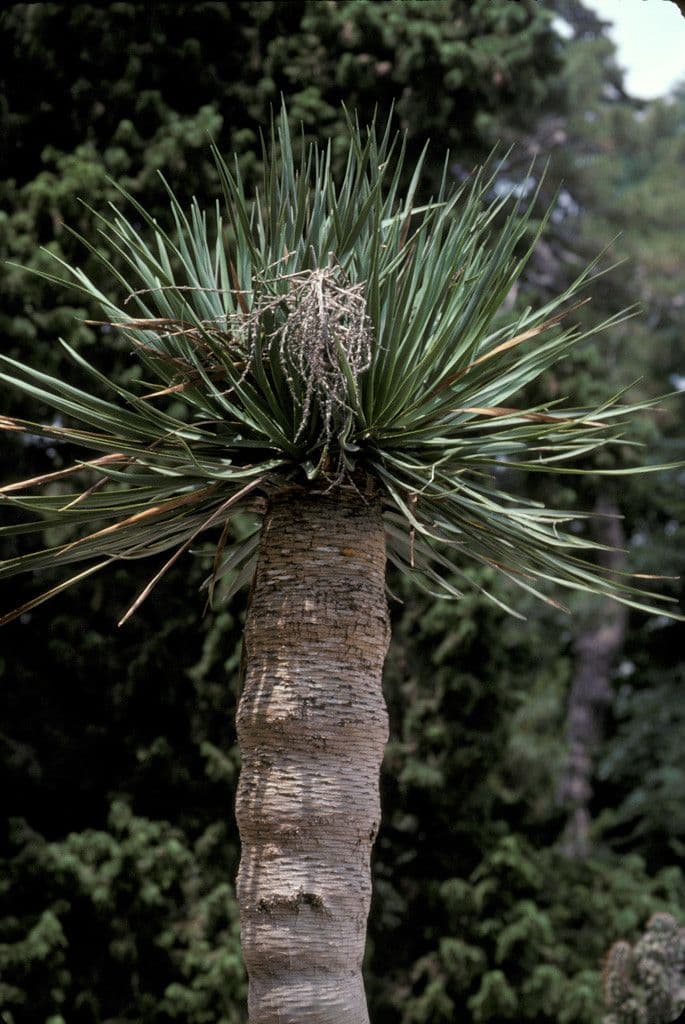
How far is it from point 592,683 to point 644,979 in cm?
528

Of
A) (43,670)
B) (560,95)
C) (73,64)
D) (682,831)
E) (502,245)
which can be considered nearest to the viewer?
(502,245)

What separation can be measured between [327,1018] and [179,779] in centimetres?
618

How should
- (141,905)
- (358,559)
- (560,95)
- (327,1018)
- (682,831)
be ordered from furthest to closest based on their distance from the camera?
1. (560,95)
2. (682,831)
3. (141,905)
4. (358,559)
5. (327,1018)

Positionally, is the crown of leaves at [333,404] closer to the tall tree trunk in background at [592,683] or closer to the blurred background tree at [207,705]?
the blurred background tree at [207,705]

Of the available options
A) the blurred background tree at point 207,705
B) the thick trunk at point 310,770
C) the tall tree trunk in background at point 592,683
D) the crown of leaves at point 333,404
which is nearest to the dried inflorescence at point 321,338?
the crown of leaves at point 333,404

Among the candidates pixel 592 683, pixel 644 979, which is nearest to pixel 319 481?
pixel 644 979

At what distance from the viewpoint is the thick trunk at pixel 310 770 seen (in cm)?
318

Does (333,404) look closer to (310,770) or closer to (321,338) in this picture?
(321,338)

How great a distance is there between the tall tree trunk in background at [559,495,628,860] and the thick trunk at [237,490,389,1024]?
10.8 meters

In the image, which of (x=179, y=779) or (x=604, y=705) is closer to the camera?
(x=179, y=779)

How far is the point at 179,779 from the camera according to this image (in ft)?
30.2

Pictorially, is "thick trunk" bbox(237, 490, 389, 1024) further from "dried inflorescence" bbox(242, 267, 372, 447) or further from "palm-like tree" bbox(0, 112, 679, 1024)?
"dried inflorescence" bbox(242, 267, 372, 447)

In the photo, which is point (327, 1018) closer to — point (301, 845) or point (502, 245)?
point (301, 845)

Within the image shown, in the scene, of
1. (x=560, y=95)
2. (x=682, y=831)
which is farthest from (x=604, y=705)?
(x=560, y=95)
